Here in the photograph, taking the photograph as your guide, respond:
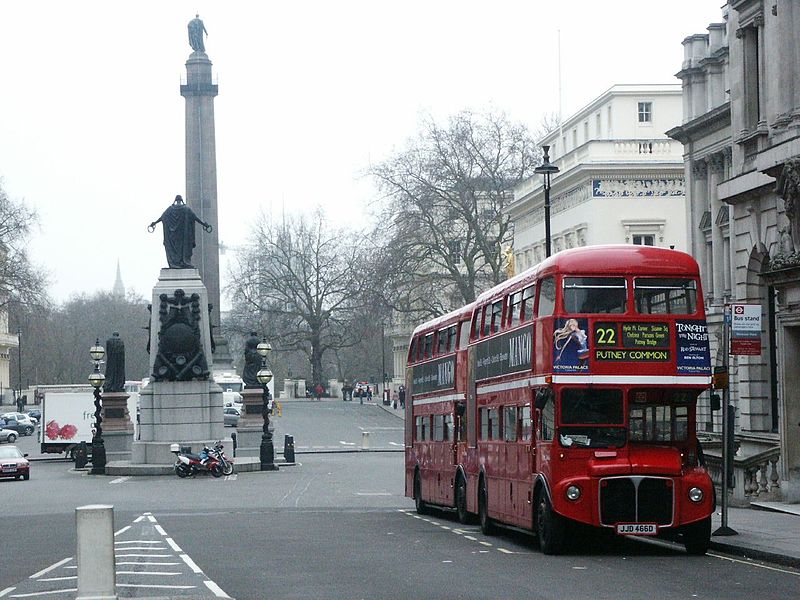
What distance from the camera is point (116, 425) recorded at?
69.2 metres

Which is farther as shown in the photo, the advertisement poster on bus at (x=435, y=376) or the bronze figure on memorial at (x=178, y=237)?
the bronze figure on memorial at (x=178, y=237)

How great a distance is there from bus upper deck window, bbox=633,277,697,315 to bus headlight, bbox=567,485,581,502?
2.52 m

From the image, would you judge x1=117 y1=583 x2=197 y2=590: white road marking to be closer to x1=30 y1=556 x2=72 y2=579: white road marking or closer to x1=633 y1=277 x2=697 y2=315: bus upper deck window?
x1=30 y1=556 x2=72 y2=579: white road marking

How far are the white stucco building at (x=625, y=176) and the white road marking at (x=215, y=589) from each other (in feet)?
199

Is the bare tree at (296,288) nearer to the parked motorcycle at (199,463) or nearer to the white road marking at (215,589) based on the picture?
the parked motorcycle at (199,463)

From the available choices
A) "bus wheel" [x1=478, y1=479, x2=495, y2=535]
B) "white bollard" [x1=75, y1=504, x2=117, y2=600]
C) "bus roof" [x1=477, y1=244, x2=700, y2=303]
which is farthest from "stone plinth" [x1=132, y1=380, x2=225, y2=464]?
"white bollard" [x1=75, y1=504, x2=117, y2=600]

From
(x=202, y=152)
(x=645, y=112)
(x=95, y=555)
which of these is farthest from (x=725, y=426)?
(x=202, y=152)

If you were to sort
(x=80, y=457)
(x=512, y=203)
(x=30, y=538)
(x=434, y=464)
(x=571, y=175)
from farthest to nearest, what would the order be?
(x=512, y=203) < (x=571, y=175) < (x=80, y=457) < (x=434, y=464) < (x=30, y=538)

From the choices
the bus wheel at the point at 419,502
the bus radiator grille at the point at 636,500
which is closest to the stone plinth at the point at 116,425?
the bus wheel at the point at 419,502

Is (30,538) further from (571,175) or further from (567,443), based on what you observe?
(571,175)

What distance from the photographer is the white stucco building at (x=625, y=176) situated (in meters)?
77.8

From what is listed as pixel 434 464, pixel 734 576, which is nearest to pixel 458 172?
pixel 434 464

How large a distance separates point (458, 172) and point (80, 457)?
32100 mm

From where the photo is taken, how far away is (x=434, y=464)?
31.7 meters
